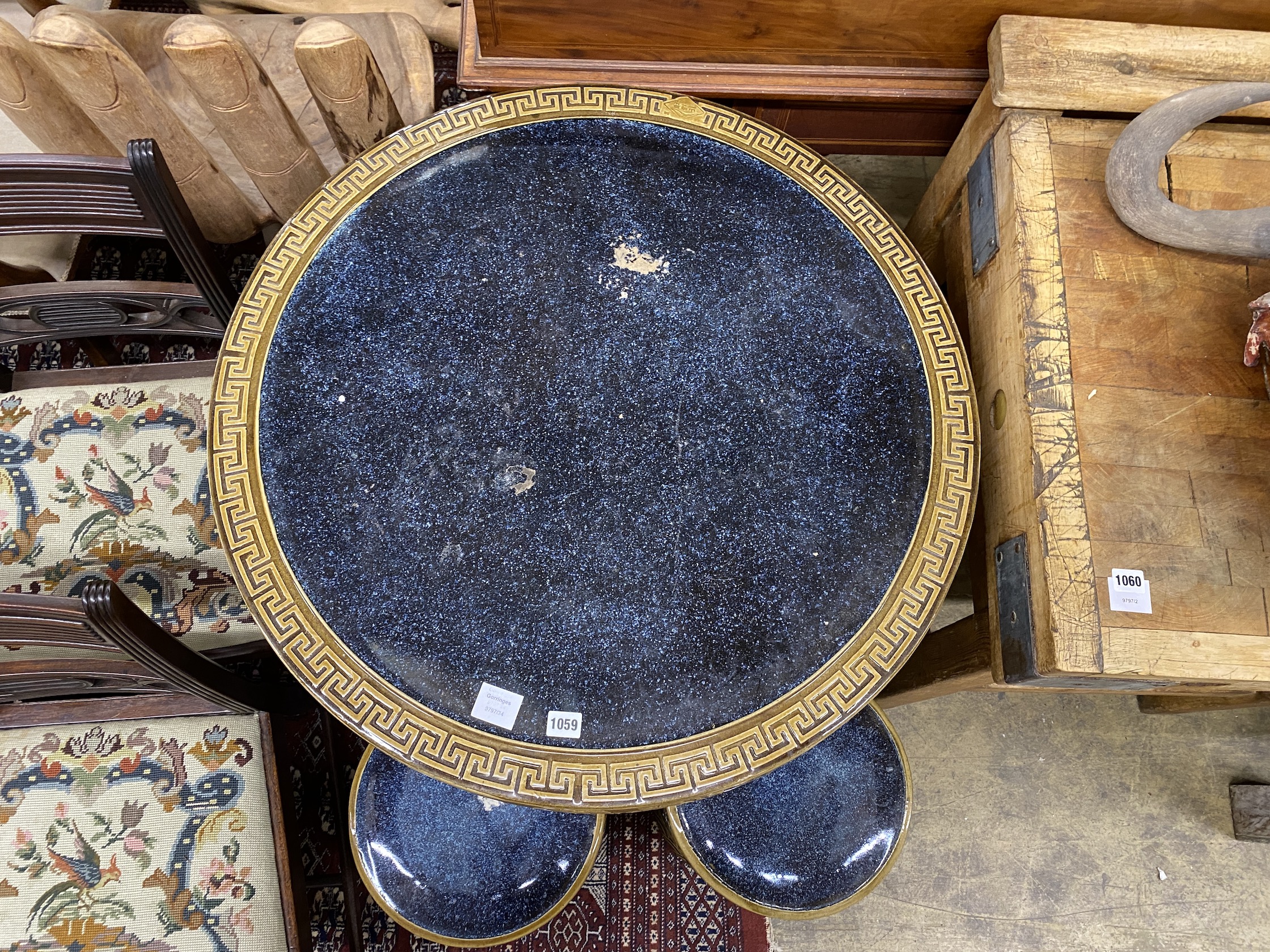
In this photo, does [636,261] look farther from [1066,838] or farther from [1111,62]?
[1066,838]

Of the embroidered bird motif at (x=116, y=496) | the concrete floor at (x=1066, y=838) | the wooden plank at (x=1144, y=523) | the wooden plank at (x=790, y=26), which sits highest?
the wooden plank at (x=790, y=26)

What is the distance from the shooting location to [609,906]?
6.68 feet

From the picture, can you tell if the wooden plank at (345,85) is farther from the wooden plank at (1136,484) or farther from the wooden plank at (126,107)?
the wooden plank at (1136,484)

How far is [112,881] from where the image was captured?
1.46 metres

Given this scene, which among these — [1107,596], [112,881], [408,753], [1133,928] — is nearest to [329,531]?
[408,753]

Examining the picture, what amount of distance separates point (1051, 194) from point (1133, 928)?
6.28ft

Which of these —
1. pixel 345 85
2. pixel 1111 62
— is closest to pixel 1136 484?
pixel 1111 62

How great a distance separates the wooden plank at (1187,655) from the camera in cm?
122

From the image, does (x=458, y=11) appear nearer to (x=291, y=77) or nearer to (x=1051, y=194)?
(x=291, y=77)

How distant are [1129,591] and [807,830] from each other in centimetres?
82

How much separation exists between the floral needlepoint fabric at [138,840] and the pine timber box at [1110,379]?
1456 millimetres

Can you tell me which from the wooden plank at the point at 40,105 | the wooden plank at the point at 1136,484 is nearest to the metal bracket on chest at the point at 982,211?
the wooden plank at the point at 1136,484

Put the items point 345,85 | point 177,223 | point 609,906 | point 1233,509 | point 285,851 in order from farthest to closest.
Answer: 1. point 609,906
2. point 345,85
3. point 285,851
4. point 177,223
5. point 1233,509

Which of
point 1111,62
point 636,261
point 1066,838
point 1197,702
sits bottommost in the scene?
point 1066,838
